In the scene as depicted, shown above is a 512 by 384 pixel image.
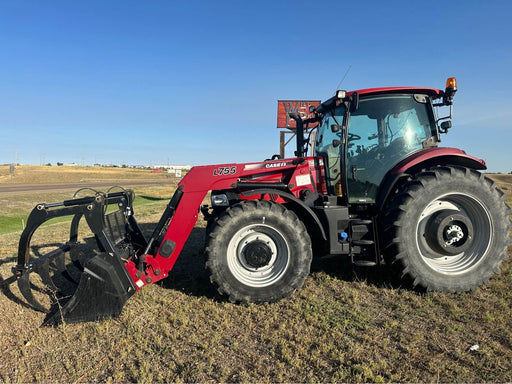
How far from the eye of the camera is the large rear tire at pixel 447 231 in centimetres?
409

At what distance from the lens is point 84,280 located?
11.5 feet

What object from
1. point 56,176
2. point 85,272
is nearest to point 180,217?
point 85,272

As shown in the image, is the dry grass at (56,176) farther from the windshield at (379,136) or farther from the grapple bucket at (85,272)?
the windshield at (379,136)

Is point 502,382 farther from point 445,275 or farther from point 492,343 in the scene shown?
point 445,275

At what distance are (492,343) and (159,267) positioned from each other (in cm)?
336

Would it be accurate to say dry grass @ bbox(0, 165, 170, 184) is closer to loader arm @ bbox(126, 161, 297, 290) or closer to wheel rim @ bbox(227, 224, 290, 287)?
loader arm @ bbox(126, 161, 297, 290)

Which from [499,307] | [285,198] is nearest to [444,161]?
[499,307]

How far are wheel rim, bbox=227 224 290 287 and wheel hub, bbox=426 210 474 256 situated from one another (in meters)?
1.84

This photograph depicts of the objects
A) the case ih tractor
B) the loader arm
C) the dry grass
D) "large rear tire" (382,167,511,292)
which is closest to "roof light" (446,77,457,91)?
the case ih tractor

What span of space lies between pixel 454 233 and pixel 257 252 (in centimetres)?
242

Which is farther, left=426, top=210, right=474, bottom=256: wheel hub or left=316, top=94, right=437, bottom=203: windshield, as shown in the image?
left=316, top=94, right=437, bottom=203: windshield

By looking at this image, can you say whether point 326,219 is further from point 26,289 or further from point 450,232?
point 26,289

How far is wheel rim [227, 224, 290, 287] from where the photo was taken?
13.2ft

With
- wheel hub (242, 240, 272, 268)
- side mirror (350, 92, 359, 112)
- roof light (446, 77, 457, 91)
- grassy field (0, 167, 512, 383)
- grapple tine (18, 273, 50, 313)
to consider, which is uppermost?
roof light (446, 77, 457, 91)
